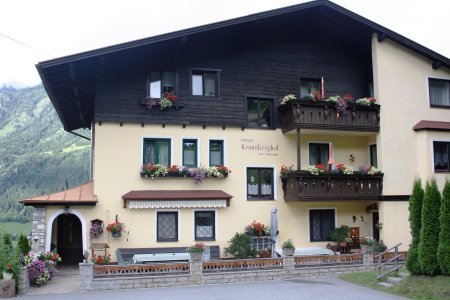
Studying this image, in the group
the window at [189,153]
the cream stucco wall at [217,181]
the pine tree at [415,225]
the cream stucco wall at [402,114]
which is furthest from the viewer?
Answer: the cream stucco wall at [402,114]

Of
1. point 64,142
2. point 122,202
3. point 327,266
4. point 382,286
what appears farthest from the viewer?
point 64,142

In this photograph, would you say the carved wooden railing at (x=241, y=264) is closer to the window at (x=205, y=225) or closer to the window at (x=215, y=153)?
the window at (x=205, y=225)

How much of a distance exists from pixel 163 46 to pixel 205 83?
98.4 inches

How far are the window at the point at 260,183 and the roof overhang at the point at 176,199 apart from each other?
149 cm

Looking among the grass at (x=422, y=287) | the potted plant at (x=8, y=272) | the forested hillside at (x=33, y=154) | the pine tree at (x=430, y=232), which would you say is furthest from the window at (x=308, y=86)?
the forested hillside at (x=33, y=154)

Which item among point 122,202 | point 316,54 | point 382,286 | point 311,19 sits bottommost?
point 382,286

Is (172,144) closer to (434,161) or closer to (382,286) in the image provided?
(382,286)

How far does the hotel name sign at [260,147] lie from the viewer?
22297mm

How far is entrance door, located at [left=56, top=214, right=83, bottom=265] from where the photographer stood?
22.5 m

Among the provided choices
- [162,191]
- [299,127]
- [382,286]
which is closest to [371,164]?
[299,127]

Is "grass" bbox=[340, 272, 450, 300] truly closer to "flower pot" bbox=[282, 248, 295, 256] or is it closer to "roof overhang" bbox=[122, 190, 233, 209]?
"flower pot" bbox=[282, 248, 295, 256]

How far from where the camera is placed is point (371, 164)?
24125 millimetres

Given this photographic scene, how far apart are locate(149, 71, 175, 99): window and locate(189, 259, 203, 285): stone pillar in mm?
7751

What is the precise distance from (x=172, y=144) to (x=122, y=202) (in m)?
3.24
